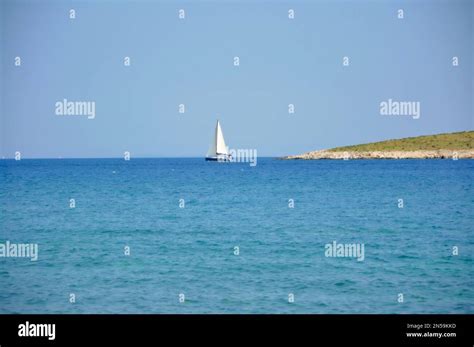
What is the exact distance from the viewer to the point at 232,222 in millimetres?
36000

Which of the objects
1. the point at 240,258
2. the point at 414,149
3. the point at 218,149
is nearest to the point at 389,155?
the point at 414,149

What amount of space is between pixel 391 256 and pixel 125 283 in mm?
10625

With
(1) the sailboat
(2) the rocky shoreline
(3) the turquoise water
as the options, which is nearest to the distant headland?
(2) the rocky shoreline

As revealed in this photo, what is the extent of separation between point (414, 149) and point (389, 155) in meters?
6.58

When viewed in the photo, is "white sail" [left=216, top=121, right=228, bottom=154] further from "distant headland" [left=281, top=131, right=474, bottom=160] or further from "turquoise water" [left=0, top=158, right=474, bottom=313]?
"turquoise water" [left=0, top=158, right=474, bottom=313]

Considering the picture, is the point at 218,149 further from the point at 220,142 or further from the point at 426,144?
the point at 426,144

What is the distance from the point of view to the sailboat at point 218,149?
118312 millimetres

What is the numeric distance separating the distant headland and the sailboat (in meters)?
52.1

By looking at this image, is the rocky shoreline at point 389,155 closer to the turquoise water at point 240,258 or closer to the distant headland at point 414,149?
the distant headland at point 414,149

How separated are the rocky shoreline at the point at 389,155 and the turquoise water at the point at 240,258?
98.4 meters

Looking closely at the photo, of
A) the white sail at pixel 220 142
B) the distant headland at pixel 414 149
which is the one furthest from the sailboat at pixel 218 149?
the distant headland at pixel 414 149

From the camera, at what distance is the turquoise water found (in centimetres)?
1697
